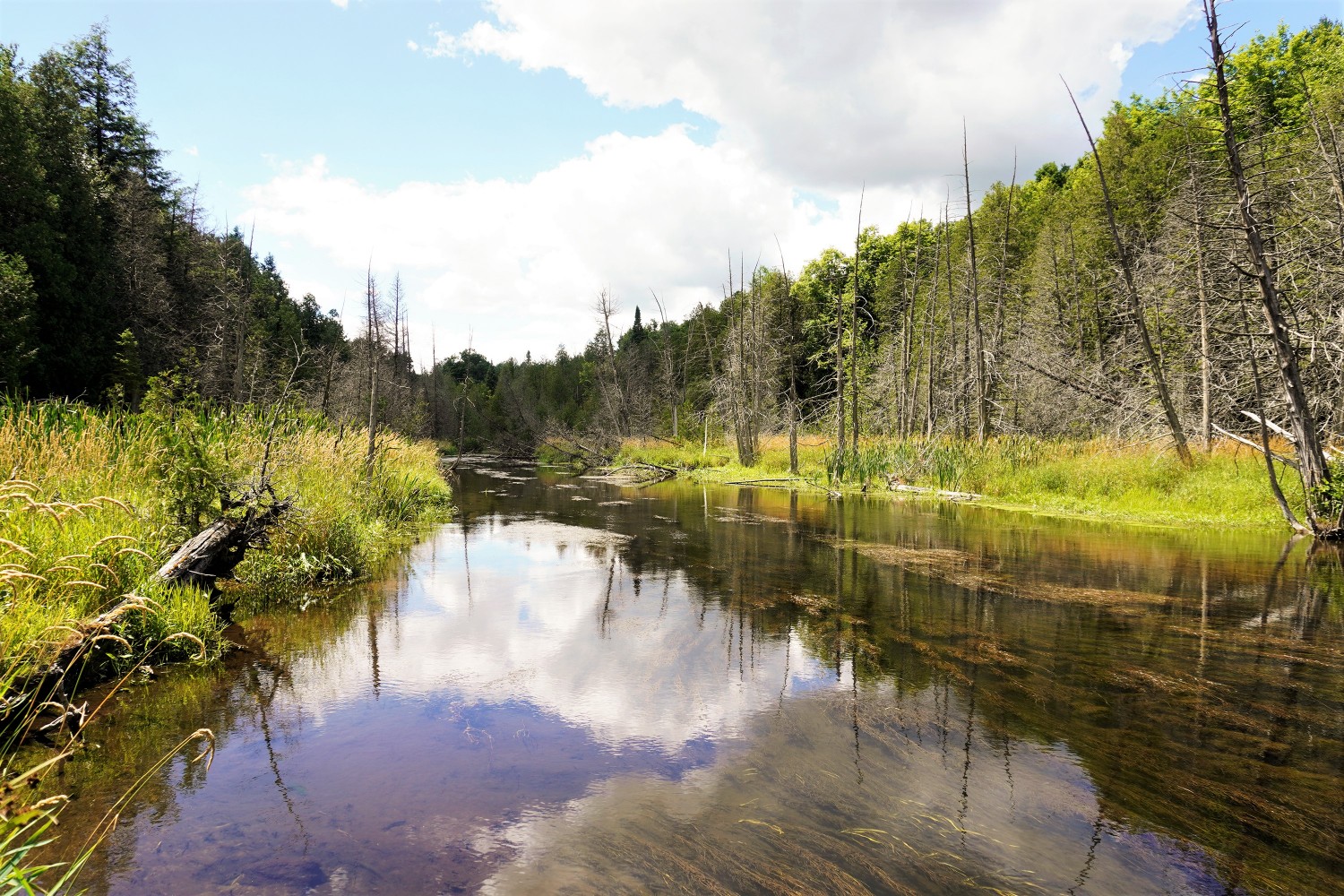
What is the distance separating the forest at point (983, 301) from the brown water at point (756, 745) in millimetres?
6389

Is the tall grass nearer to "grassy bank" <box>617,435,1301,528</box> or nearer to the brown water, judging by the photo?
the brown water

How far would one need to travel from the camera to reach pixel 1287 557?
9.98 meters

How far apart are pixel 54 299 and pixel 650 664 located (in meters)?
27.7

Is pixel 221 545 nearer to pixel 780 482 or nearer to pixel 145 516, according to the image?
pixel 145 516

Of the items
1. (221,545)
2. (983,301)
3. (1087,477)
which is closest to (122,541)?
(221,545)

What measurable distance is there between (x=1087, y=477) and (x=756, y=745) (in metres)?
15.3

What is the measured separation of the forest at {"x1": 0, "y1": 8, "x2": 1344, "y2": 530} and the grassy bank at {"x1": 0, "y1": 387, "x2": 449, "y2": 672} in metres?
1.74

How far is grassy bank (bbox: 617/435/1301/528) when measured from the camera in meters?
13.5

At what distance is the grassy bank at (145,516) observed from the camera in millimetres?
4258

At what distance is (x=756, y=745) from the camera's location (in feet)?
14.3

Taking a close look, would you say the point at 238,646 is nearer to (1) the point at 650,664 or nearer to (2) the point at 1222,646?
(1) the point at 650,664

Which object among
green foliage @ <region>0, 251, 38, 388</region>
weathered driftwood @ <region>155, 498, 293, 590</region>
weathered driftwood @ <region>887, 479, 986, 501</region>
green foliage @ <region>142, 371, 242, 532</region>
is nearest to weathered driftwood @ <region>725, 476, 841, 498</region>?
weathered driftwood @ <region>887, 479, 986, 501</region>

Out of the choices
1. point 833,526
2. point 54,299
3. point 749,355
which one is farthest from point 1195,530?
point 54,299

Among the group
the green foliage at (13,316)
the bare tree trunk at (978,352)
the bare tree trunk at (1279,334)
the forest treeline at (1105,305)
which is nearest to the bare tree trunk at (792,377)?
the forest treeline at (1105,305)
